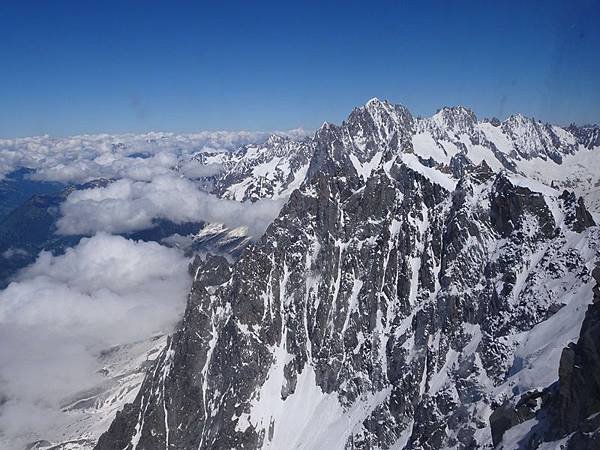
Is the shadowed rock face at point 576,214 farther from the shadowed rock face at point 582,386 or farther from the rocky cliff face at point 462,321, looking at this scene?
the shadowed rock face at point 582,386

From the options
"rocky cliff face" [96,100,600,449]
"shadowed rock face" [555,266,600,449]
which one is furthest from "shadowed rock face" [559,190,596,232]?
"shadowed rock face" [555,266,600,449]

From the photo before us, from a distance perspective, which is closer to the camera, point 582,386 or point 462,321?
point 582,386

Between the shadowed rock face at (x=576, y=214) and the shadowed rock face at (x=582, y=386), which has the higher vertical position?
the shadowed rock face at (x=576, y=214)

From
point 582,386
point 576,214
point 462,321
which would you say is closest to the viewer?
point 582,386

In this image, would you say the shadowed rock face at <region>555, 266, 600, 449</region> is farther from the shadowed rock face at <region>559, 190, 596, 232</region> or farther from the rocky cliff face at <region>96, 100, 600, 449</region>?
the shadowed rock face at <region>559, 190, 596, 232</region>

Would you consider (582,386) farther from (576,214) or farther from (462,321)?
(462,321)

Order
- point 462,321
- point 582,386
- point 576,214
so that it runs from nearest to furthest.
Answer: point 582,386
point 576,214
point 462,321

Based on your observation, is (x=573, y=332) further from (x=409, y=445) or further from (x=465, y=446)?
(x=409, y=445)

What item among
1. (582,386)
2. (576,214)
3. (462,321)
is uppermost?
(576,214)

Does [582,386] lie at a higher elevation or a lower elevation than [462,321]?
higher

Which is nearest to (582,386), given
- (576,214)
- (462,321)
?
(576,214)

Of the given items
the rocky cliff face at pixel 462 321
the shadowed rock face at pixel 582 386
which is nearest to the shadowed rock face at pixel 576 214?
the rocky cliff face at pixel 462 321
